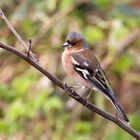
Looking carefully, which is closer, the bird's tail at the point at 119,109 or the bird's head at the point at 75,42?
the bird's tail at the point at 119,109

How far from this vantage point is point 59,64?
664 cm

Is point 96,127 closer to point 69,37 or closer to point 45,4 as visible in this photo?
point 45,4

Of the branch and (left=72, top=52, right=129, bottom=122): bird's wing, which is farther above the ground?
the branch

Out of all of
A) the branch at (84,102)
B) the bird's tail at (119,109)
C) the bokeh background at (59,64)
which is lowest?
the bokeh background at (59,64)

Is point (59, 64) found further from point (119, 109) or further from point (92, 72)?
point (119, 109)

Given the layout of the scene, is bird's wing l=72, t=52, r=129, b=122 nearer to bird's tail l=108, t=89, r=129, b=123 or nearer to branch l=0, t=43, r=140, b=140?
bird's tail l=108, t=89, r=129, b=123

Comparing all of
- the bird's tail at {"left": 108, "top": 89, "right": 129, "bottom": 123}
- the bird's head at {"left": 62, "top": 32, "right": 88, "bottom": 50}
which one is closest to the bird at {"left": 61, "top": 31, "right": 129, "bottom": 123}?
the bird's tail at {"left": 108, "top": 89, "right": 129, "bottom": 123}

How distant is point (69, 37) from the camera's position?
4.08 m

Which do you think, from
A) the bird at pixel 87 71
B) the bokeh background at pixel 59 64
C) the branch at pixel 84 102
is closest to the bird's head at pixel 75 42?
the bird at pixel 87 71

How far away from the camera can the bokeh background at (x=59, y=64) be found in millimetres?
5844

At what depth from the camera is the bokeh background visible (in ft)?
19.2

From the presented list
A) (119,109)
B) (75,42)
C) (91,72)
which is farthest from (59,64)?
(119,109)

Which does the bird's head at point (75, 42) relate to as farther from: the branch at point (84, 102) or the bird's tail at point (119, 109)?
the branch at point (84, 102)

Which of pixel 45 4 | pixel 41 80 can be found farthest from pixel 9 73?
pixel 45 4
